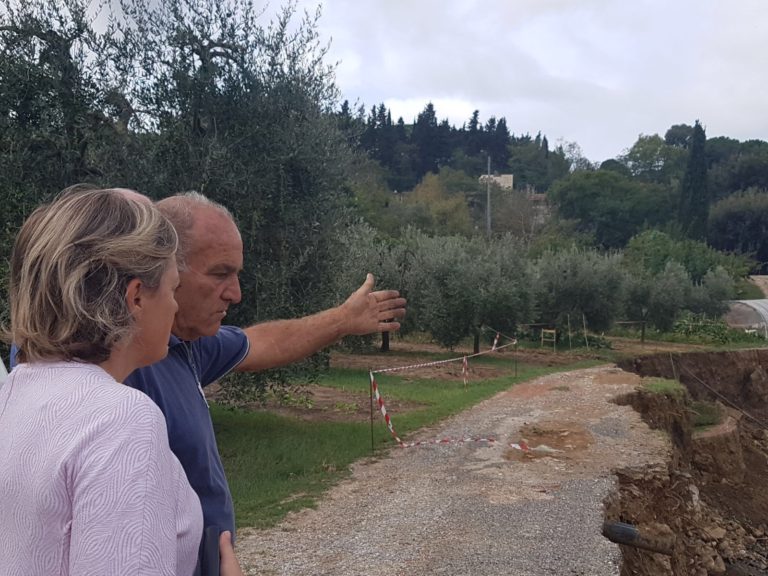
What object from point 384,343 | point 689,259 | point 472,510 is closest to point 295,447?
point 472,510

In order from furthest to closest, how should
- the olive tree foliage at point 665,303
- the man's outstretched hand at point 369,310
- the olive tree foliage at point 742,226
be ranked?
the olive tree foliage at point 742,226, the olive tree foliage at point 665,303, the man's outstretched hand at point 369,310

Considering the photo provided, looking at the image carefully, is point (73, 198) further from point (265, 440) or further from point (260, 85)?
point (265, 440)

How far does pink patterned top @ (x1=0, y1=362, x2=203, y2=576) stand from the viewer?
104 centimetres

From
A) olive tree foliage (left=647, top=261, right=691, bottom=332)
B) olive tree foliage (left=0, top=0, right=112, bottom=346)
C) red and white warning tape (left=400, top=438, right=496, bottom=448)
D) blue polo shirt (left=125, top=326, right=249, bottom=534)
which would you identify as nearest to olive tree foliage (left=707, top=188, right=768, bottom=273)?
olive tree foliage (left=647, top=261, right=691, bottom=332)

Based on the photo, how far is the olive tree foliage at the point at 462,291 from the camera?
899 inches

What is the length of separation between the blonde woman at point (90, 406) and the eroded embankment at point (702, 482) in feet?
22.4

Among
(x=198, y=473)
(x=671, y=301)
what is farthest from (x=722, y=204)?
(x=198, y=473)

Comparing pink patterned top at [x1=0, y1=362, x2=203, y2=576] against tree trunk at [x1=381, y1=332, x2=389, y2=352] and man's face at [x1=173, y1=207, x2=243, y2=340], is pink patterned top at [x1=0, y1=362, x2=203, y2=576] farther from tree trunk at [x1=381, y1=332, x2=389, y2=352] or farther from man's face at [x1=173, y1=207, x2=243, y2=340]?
tree trunk at [x1=381, y1=332, x2=389, y2=352]

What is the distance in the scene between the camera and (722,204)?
58438 millimetres

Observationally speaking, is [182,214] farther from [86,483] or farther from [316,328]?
[86,483]

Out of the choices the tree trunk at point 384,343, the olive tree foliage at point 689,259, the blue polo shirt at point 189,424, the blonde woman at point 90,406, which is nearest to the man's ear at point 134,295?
the blonde woman at point 90,406

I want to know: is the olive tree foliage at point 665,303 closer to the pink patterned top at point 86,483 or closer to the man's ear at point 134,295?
the man's ear at point 134,295

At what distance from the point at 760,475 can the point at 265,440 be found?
11.8 meters

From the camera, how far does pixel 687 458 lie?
14.6 m
